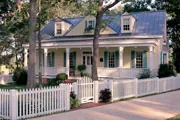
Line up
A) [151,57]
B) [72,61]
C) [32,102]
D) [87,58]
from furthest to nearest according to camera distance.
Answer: [72,61] < [87,58] < [151,57] < [32,102]

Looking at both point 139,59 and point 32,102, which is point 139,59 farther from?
point 32,102

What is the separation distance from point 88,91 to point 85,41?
13.8 m

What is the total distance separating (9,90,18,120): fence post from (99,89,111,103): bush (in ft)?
17.1

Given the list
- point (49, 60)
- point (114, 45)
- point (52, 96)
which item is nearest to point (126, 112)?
point (52, 96)

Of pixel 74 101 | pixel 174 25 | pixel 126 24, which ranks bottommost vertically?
pixel 74 101

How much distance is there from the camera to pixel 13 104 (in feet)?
32.1

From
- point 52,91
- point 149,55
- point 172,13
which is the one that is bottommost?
point 52,91

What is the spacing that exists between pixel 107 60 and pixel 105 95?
14.5 metres

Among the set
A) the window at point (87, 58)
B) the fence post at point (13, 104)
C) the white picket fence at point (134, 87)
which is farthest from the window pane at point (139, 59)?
the fence post at point (13, 104)

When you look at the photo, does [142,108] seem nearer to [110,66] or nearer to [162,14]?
[110,66]

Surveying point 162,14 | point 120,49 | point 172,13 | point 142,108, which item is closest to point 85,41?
point 120,49

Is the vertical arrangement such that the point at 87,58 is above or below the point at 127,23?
below

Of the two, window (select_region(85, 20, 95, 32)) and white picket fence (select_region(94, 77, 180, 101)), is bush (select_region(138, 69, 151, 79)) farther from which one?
window (select_region(85, 20, 95, 32))

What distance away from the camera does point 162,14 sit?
29484 mm
